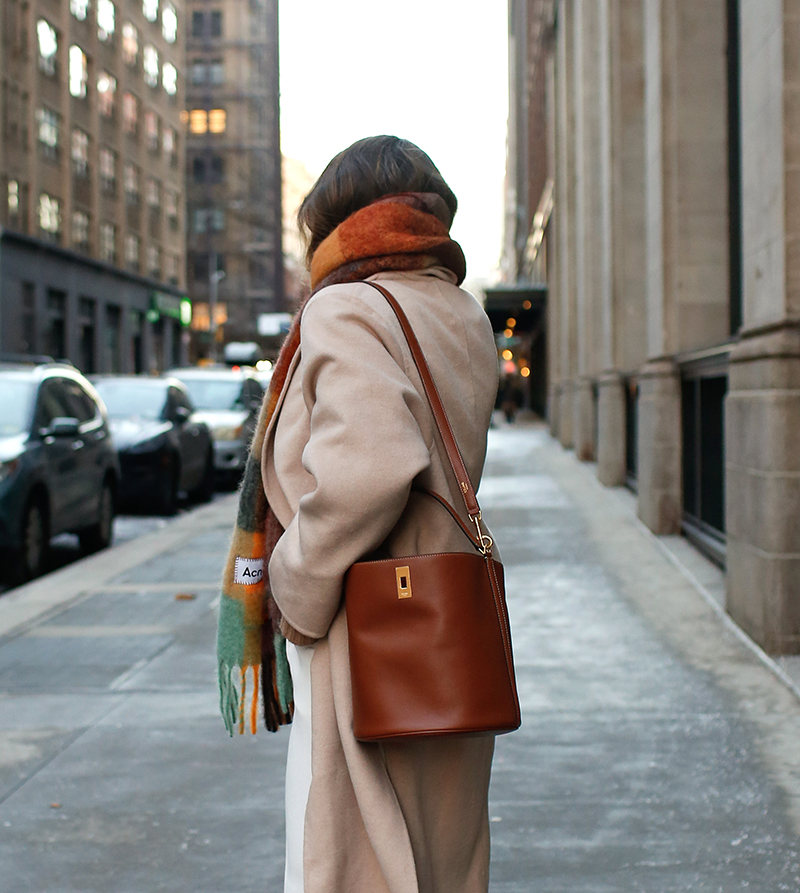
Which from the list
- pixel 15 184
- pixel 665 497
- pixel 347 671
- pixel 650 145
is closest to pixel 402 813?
pixel 347 671

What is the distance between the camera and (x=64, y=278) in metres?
43.8

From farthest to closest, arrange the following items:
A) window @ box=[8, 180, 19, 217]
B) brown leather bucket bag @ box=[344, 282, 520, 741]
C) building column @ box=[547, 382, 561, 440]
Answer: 1. window @ box=[8, 180, 19, 217]
2. building column @ box=[547, 382, 561, 440]
3. brown leather bucket bag @ box=[344, 282, 520, 741]

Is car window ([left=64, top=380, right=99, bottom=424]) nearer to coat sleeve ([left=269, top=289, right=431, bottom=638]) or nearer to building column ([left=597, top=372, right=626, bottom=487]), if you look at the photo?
building column ([left=597, top=372, right=626, bottom=487])

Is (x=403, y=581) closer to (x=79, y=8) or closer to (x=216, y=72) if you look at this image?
(x=79, y=8)

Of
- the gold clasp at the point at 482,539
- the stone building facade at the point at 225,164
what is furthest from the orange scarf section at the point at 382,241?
the stone building facade at the point at 225,164

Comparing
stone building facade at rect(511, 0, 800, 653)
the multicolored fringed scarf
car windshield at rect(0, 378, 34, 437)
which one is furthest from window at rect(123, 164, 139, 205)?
the multicolored fringed scarf

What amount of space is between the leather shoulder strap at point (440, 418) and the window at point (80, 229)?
150 feet

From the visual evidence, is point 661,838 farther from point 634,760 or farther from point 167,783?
point 167,783

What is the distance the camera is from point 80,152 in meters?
46.5

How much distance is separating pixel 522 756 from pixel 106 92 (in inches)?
1983

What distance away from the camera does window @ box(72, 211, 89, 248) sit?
45.4m

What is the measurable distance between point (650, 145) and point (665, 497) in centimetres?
305

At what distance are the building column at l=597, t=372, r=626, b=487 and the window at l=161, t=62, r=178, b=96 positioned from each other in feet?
166

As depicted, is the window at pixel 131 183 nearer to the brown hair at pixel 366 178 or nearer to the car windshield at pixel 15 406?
the car windshield at pixel 15 406
